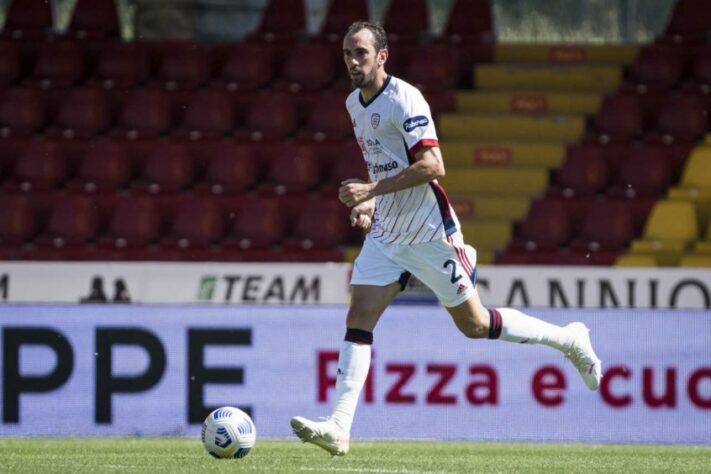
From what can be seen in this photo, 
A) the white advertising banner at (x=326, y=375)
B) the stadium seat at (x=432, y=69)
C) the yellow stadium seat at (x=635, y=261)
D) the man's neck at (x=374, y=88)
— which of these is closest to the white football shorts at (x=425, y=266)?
the man's neck at (x=374, y=88)

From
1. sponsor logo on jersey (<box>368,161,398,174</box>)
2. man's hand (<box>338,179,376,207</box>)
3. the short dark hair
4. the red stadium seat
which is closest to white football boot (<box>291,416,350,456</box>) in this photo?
man's hand (<box>338,179,376,207</box>)

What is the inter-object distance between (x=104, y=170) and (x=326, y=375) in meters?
4.56

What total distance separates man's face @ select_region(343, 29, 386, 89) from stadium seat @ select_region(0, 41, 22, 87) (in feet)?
26.9

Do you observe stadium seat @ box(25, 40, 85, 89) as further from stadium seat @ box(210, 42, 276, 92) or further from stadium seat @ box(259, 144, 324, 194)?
stadium seat @ box(259, 144, 324, 194)

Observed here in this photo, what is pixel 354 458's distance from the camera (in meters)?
7.23

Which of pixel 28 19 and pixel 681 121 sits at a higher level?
pixel 28 19

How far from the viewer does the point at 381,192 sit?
20.5ft

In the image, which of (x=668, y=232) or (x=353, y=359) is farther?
(x=668, y=232)

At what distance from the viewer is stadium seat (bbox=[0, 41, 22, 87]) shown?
1396 centimetres

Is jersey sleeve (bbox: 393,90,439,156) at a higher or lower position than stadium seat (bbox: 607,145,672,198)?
higher

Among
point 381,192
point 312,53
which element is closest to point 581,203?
point 312,53

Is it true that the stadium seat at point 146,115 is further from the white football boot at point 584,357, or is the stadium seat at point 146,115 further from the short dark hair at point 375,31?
the short dark hair at point 375,31

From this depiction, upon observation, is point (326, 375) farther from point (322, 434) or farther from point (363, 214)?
point (322, 434)

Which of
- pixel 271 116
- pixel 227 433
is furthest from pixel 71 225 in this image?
pixel 227 433
